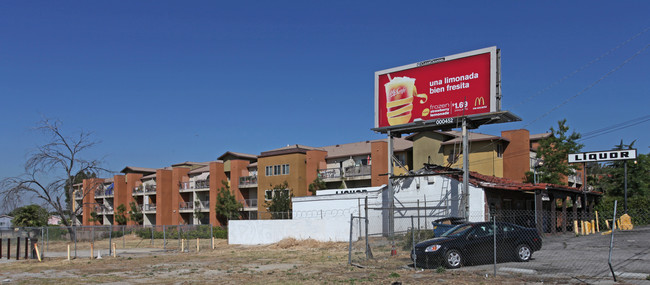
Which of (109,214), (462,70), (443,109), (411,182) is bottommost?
(109,214)

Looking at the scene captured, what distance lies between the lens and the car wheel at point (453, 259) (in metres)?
17.4

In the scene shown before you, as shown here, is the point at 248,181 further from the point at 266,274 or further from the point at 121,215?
the point at 266,274

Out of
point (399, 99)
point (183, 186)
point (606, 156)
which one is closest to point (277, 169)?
point (183, 186)

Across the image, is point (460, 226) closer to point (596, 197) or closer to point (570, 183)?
point (596, 197)

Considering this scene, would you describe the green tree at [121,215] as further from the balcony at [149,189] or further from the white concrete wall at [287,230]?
the white concrete wall at [287,230]

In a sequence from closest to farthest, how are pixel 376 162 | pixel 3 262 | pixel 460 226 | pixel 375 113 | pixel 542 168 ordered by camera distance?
pixel 460 226, pixel 3 262, pixel 375 113, pixel 542 168, pixel 376 162

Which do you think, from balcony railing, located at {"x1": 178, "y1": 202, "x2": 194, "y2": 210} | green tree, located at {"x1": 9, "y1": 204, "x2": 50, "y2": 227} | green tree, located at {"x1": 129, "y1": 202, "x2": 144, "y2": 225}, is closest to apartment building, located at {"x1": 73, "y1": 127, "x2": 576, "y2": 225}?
balcony railing, located at {"x1": 178, "y1": 202, "x2": 194, "y2": 210}

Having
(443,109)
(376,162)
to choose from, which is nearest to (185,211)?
(376,162)

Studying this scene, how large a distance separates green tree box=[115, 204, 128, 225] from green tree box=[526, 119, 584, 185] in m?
59.7

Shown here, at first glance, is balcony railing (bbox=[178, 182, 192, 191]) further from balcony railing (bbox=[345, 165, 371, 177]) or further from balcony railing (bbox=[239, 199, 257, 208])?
balcony railing (bbox=[345, 165, 371, 177])

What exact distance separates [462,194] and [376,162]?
78.7 feet

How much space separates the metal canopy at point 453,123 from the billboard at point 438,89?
0.25 m

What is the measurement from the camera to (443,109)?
109 ft

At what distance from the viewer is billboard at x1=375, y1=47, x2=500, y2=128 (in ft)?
104
